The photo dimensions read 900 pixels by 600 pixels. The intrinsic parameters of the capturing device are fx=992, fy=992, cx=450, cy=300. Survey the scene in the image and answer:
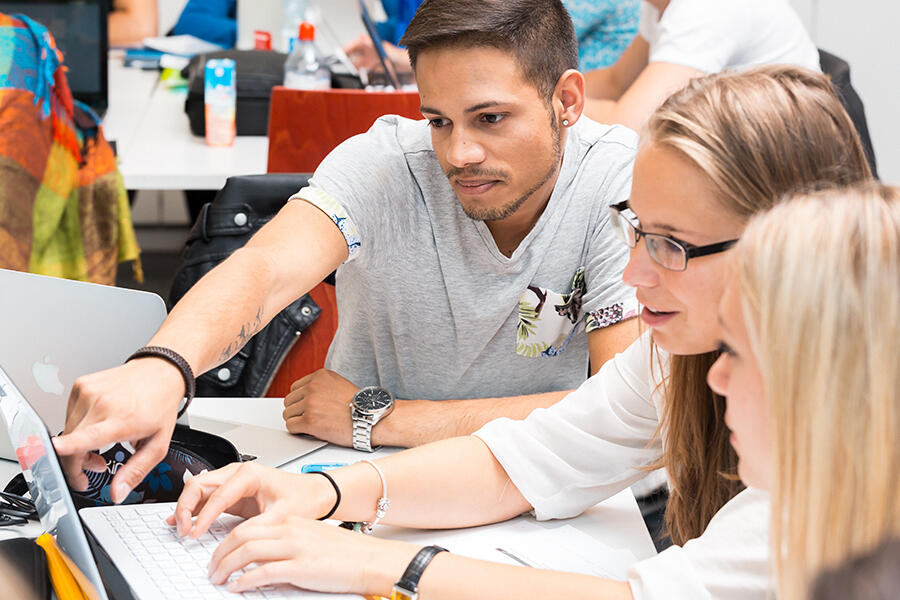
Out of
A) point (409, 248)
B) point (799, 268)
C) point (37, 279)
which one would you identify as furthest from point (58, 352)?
point (799, 268)

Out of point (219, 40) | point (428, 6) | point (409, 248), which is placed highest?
point (428, 6)

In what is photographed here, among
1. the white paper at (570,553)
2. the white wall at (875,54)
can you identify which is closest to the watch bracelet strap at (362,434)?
the white paper at (570,553)

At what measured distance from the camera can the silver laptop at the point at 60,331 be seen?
113 cm

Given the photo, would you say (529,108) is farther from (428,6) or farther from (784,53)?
(784,53)

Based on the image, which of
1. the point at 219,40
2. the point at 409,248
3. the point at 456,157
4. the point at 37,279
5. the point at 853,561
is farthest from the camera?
the point at 219,40

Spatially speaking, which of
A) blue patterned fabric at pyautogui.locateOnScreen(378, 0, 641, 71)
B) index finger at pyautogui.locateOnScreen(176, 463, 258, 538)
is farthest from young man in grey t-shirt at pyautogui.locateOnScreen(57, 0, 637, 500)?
blue patterned fabric at pyautogui.locateOnScreen(378, 0, 641, 71)

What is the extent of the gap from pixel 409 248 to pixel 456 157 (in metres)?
0.18

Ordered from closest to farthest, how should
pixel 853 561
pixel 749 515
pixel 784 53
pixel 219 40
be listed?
pixel 853 561 → pixel 749 515 → pixel 784 53 → pixel 219 40

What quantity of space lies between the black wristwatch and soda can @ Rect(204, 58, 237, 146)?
6.06ft

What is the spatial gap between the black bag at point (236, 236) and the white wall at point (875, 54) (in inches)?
107

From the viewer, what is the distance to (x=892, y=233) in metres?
0.65

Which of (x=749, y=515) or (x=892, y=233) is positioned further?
(x=749, y=515)

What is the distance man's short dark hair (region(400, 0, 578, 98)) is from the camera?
1398 millimetres

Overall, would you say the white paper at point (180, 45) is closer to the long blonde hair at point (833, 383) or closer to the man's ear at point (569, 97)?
the man's ear at point (569, 97)
